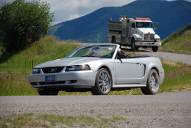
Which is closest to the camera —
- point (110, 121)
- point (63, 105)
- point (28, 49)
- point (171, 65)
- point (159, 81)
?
point (110, 121)

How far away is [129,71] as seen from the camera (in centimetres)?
1622

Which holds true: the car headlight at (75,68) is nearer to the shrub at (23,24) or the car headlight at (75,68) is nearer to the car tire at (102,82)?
the car tire at (102,82)

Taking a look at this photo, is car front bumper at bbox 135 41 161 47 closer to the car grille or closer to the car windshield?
the car windshield

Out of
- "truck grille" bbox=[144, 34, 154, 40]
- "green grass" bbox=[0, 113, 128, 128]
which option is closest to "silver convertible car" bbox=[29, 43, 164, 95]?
"green grass" bbox=[0, 113, 128, 128]

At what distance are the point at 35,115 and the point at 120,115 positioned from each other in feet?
5.05

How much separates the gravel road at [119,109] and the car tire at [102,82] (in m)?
1.40

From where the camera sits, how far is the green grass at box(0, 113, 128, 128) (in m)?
8.69

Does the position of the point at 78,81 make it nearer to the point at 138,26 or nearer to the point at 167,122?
the point at 167,122

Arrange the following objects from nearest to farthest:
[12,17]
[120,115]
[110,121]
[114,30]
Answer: [110,121], [120,115], [114,30], [12,17]

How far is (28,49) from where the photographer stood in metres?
59.7

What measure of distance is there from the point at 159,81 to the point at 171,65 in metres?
18.3


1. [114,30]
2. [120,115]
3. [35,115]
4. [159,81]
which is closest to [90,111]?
[120,115]

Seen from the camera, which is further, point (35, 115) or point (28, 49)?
point (28, 49)

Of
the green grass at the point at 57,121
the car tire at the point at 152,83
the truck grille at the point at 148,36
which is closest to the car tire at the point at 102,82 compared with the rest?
the car tire at the point at 152,83
